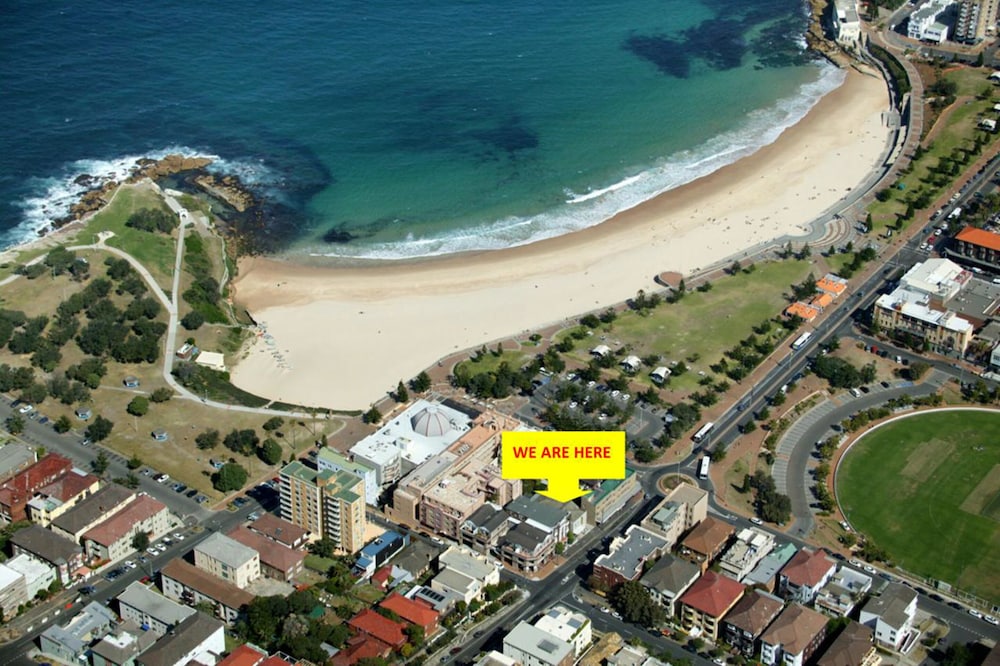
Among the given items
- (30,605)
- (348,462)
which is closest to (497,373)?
(348,462)

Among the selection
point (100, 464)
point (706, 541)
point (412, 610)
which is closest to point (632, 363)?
point (706, 541)

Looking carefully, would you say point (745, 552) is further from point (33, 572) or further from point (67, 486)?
point (67, 486)

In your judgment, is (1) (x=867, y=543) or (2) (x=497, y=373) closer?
(1) (x=867, y=543)

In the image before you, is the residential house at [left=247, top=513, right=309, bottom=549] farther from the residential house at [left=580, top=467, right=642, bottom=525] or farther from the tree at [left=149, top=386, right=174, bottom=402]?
the residential house at [left=580, top=467, right=642, bottom=525]

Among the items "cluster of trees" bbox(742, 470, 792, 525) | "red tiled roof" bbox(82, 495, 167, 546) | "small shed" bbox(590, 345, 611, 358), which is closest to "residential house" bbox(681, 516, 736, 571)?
"cluster of trees" bbox(742, 470, 792, 525)

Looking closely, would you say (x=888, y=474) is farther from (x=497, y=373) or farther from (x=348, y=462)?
(x=348, y=462)

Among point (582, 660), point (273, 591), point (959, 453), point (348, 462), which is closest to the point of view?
point (582, 660)
